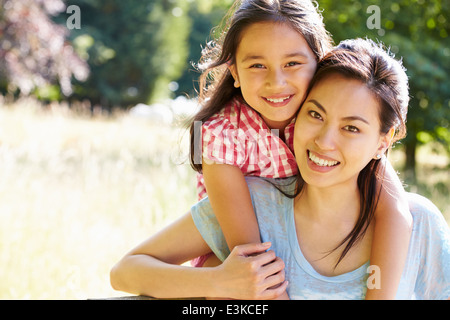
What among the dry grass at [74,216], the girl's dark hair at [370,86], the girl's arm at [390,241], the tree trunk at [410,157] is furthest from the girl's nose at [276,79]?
the tree trunk at [410,157]

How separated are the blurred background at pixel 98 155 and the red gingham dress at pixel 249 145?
29cm

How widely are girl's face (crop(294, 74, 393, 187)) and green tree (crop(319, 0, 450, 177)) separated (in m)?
5.90

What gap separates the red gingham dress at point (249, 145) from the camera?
2.22m

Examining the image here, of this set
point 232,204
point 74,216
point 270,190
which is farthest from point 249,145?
point 74,216

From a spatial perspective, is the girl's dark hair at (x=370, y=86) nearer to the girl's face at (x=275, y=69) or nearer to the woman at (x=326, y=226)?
the woman at (x=326, y=226)

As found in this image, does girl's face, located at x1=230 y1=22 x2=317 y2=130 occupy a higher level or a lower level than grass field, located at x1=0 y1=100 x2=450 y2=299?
higher

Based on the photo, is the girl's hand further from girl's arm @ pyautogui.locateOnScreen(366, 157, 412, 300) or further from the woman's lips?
the woman's lips

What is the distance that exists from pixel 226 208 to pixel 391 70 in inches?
31.5

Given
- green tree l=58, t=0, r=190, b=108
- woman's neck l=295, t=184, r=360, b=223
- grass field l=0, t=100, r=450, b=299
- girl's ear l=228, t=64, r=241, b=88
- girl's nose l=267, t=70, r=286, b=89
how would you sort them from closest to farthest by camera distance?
woman's neck l=295, t=184, r=360, b=223 < girl's nose l=267, t=70, r=286, b=89 < girl's ear l=228, t=64, r=241, b=88 < grass field l=0, t=100, r=450, b=299 < green tree l=58, t=0, r=190, b=108

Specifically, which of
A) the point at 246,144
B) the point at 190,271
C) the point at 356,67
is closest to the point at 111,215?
the point at 246,144

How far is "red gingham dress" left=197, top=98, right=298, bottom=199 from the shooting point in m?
2.22

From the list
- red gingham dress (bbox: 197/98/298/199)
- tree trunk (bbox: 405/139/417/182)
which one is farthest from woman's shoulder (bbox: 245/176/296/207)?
tree trunk (bbox: 405/139/417/182)

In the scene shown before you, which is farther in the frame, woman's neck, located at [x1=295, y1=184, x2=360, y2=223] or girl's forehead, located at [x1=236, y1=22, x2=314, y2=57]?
girl's forehead, located at [x1=236, y1=22, x2=314, y2=57]
